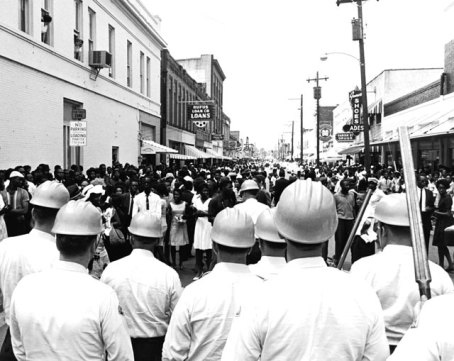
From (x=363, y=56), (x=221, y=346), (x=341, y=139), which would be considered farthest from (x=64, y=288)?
(x=341, y=139)

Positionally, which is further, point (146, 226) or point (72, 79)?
point (72, 79)

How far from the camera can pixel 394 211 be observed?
328 centimetres

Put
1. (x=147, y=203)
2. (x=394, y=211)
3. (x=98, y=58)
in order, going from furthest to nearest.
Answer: (x=98, y=58)
(x=147, y=203)
(x=394, y=211)

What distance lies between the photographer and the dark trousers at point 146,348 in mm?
3623

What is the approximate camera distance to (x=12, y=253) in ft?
11.3

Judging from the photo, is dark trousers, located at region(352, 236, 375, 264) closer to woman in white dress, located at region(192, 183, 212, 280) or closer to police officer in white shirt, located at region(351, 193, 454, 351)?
woman in white dress, located at region(192, 183, 212, 280)

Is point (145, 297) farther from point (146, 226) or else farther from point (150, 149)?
point (150, 149)

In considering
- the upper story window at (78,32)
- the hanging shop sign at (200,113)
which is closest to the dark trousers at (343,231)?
the upper story window at (78,32)

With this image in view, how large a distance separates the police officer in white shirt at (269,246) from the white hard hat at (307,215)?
69.4 inches

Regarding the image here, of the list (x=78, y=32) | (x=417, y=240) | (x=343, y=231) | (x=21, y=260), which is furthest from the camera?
(x=78, y=32)

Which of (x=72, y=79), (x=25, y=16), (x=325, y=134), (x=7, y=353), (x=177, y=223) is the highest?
(x=25, y=16)

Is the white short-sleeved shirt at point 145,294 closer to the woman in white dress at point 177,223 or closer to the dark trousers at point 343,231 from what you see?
the woman in white dress at point 177,223

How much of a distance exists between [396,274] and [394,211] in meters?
0.41

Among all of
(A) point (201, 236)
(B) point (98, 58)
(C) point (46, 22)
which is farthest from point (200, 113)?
(A) point (201, 236)
